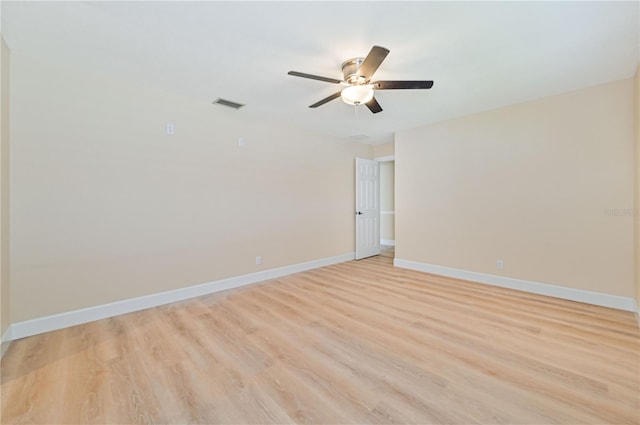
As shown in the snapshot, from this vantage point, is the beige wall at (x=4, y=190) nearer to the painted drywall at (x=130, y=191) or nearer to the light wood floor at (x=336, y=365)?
the painted drywall at (x=130, y=191)

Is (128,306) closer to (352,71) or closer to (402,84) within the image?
(352,71)

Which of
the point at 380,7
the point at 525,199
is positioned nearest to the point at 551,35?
the point at 380,7

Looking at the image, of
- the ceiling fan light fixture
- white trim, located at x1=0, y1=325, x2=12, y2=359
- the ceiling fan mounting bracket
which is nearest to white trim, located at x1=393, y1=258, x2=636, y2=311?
the ceiling fan light fixture

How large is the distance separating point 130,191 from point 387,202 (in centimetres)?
623

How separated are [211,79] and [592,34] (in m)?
3.47

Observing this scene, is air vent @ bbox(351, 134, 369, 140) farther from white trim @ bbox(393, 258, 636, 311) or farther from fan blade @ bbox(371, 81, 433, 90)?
fan blade @ bbox(371, 81, 433, 90)

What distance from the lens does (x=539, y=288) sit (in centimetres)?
344

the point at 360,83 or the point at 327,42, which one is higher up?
the point at 327,42

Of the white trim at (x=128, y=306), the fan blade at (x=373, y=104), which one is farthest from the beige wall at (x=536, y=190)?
the white trim at (x=128, y=306)

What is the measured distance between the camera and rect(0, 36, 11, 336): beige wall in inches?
85.7

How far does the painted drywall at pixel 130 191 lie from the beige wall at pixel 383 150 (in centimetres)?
236

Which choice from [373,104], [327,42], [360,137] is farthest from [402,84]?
[360,137]

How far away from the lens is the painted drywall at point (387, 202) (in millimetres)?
7492

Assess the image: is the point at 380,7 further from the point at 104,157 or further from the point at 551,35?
Answer: the point at 104,157
